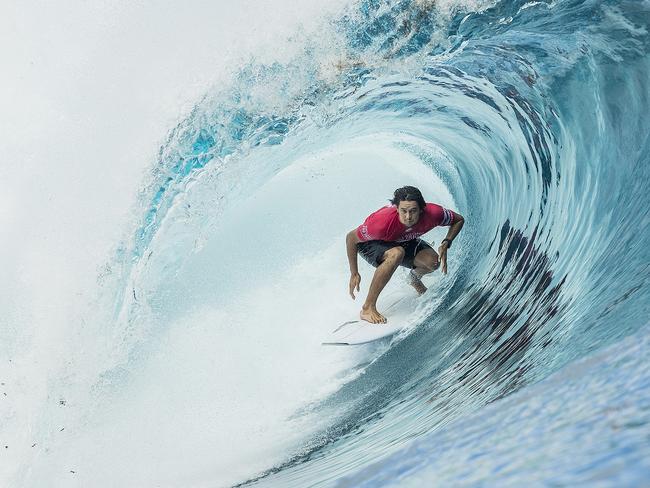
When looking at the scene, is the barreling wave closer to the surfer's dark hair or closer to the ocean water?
the ocean water

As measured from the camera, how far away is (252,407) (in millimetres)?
4594

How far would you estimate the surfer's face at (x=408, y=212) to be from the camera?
3666 mm

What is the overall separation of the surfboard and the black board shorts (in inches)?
17.1

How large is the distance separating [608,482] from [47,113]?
20.2ft

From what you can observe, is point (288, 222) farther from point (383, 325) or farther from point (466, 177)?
point (383, 325)

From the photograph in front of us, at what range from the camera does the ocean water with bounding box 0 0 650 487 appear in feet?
10.9

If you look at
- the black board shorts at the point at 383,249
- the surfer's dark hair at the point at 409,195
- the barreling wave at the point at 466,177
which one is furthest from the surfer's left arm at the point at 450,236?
the barreling wave at the point at 466,177

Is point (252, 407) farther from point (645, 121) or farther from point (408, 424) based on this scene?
point (645, 121)

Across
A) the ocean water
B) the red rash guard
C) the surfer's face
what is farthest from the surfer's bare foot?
the surfer's face

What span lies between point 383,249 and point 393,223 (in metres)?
0.25

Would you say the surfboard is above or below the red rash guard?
below

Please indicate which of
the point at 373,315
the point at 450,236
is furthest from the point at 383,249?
the point at 373,315

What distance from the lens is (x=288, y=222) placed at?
7211 millimetres

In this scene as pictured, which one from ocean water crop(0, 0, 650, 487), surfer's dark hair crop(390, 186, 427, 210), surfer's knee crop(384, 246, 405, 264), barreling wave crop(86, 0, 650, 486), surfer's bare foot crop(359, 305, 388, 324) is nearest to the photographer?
barreling wave crop(86, 0, 650, 486)
